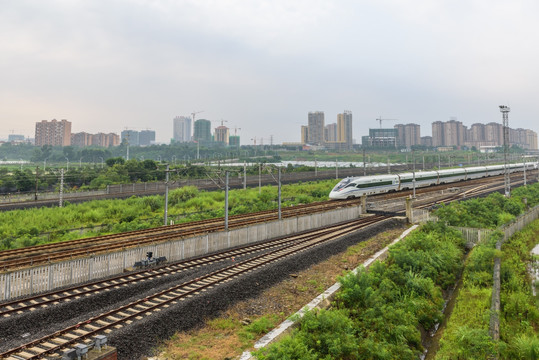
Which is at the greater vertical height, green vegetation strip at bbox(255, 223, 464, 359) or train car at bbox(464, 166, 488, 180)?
train car at bbox(464, 166, 488, 180)

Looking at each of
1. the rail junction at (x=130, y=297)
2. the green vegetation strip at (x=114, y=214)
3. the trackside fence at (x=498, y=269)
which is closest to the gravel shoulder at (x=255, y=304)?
the rail junction at (x=130, y=297)

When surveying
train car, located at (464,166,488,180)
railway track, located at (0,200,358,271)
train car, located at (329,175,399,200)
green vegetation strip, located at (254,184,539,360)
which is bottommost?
green vegetation strip, located at (254,184,539,360)

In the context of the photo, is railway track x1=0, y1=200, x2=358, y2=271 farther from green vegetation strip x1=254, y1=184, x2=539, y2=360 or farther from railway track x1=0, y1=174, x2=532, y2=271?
green vegetation strip x1=254, y1=184, x2=539, y2=360

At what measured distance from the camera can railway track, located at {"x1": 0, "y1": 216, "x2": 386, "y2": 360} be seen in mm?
11469

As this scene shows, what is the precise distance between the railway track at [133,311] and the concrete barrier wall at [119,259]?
382cm

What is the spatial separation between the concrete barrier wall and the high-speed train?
16.7 m

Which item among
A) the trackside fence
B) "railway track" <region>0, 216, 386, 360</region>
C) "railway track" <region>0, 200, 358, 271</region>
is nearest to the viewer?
"railway track" <region>0, 216, 386, 360</region>

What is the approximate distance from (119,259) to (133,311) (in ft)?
21.6

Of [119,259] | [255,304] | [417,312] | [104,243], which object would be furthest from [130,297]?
[417,312]

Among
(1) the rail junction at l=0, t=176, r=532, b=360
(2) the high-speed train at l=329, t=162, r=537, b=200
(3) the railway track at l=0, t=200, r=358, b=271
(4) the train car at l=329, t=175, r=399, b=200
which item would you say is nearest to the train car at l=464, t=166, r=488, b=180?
(2) the high-speed train at l=329, t=162, r=537, b=200

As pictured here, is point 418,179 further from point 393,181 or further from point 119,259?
point 119,259

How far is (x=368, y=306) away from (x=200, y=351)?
8.06 metres

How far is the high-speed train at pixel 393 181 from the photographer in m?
48.5

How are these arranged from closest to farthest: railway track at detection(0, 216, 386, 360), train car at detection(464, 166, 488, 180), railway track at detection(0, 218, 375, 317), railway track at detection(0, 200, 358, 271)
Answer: railway track at detection(0, 216, 386, 360) → railway track at detection(0, 218, 375, 317) → railway track at detection(0, 200, 358, 271) → train car at detection(464, 166, 488, 180)
